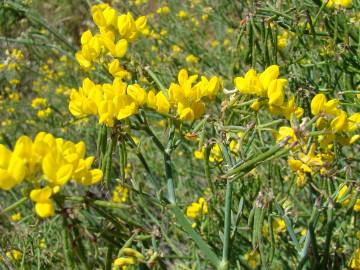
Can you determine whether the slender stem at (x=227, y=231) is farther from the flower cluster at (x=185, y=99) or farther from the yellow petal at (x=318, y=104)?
the yellow petal at (x=318, y=104)

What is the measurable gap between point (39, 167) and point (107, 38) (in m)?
0.57

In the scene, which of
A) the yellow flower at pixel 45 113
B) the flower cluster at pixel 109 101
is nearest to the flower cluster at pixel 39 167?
the flower cluster at pixel 109 101

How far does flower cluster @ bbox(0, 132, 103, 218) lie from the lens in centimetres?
84

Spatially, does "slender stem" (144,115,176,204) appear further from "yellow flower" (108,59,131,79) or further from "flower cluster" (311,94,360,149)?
"flower cluster" (311,94,360,149)

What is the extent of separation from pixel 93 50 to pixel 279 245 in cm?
106

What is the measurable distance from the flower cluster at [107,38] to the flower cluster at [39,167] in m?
0.49

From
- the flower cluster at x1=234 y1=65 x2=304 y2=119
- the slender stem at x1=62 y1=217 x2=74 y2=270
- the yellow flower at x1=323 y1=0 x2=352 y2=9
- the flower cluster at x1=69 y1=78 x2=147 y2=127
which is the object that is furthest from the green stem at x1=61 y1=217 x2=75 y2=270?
the yellow flower at x1=323 y1=0 x2=352 y2=9

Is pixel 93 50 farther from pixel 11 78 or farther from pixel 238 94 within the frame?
pixel 11 78

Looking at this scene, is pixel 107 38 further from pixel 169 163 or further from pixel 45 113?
pixel 45 113

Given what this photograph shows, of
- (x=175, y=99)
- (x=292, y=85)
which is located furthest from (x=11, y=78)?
(x=175, y=99)

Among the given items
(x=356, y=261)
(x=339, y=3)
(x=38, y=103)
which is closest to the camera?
(x=356, y=261)

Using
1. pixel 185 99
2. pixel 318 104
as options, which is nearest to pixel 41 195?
pixel 185 99

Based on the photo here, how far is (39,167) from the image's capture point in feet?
2.86

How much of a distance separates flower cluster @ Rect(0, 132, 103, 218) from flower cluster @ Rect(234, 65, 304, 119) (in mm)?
453
